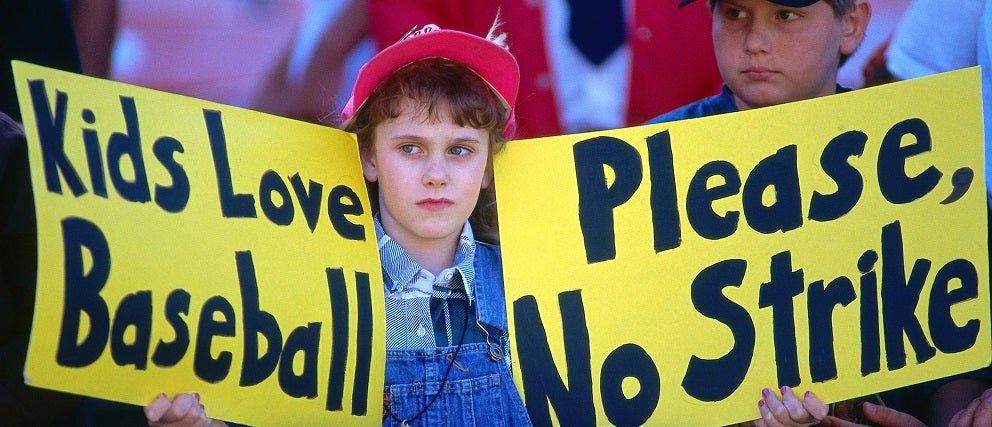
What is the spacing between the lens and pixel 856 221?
2535 mm

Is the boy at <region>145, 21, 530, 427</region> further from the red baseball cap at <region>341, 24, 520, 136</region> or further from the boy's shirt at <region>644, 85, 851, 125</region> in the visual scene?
the boy's shirt at <region>644, 85, 851, 125</region>

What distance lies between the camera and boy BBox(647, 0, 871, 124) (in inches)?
109

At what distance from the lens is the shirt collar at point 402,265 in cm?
250

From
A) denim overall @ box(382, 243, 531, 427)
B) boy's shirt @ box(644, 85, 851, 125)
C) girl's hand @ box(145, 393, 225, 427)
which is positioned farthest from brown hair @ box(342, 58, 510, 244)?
girl's hand @ box(145, 393, 225, 427)

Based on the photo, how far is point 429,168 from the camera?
7.94 feet

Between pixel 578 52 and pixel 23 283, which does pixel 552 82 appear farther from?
pixel 23 283

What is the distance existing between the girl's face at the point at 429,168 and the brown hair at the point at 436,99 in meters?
0.02

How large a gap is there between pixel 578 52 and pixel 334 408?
1732 mm

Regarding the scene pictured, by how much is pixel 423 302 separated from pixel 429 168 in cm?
29

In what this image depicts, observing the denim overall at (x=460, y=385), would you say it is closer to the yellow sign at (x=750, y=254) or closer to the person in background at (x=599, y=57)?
the yellow sign at (x=750, y=254)

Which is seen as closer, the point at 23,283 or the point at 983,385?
the point at 23,283

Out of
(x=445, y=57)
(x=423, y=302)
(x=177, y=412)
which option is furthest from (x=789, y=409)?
(x=177, y=412)

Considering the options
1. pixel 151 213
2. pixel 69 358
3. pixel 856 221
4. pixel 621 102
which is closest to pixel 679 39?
pixel 621 102

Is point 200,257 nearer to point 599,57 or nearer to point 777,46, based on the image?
point 777,46
